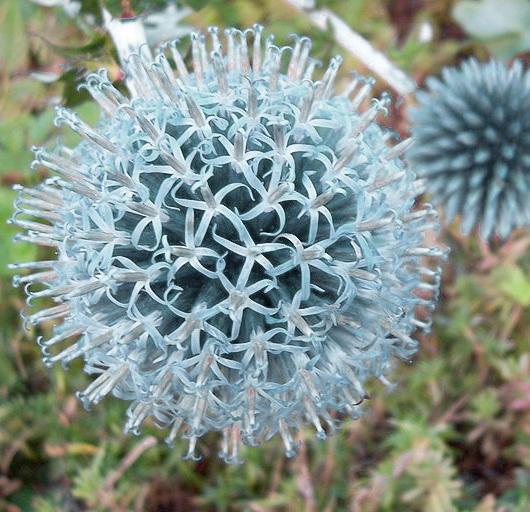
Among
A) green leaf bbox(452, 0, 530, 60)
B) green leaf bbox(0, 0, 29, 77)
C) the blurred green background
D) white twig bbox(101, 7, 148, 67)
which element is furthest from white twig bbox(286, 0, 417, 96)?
green leaf bbox(0, 0, 29, 77)

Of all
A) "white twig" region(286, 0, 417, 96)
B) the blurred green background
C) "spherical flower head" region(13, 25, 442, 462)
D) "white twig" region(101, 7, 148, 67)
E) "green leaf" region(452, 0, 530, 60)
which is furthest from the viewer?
"green leaf" region(452, 0, 530, 60)

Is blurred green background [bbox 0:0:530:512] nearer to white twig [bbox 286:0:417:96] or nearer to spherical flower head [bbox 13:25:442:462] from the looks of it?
white twig [bbox 286:0:417:96]

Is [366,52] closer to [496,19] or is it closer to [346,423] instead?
[496,19]

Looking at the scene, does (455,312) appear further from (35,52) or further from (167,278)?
(35,52)

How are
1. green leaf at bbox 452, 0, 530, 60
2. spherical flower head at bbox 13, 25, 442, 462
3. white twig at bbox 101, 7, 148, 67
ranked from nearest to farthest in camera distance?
spherical flower head at bbox 13, 25, 442, 462 < white twig at bbox 101, 7, 148, 67 < green leaf at bbox 452, 0, 530, 60

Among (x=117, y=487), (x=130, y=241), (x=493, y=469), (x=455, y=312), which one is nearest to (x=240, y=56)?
(x=130, y=241)

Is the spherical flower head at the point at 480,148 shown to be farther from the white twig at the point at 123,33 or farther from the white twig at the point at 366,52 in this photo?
the white twig at the point at 123,33
